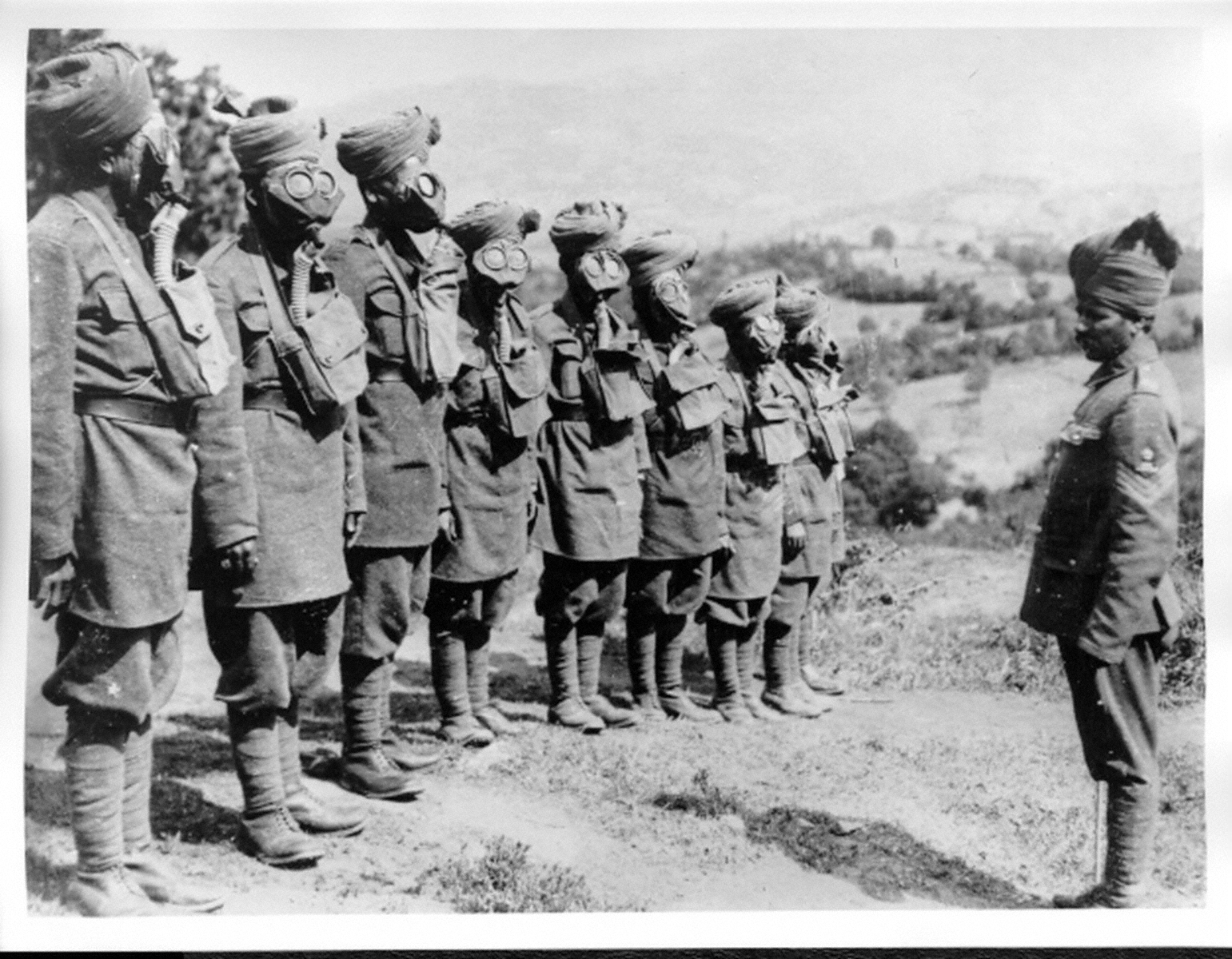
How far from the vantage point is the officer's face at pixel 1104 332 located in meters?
4.86

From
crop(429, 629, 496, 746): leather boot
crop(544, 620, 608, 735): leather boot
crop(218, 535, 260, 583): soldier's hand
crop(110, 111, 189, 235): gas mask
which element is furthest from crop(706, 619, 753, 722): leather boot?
crop(110, 111, 189, 235): gas mask

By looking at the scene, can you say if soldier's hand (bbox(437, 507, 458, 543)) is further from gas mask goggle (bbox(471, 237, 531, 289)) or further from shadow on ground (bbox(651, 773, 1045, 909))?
shadow on ground (bbox(651, 773, 1045, 909))

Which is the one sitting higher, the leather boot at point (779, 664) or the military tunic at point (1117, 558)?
the military tunic at point (1117, 558)

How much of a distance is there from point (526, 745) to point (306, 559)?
3.76ft

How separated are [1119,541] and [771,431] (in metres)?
1.37

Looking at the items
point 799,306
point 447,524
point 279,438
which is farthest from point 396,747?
point 799,306

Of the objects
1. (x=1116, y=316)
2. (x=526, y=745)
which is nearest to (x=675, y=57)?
(x=1116, y=316)

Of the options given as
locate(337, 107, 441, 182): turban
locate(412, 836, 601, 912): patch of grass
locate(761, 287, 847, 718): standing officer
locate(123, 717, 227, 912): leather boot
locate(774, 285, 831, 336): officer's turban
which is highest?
locate(337, 107, 441, 182): turban

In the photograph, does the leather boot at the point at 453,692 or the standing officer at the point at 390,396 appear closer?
the standing officer at the point at 390,396

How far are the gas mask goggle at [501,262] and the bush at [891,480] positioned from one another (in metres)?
1.44

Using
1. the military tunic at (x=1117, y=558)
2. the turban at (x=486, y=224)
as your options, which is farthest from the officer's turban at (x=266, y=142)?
the military tunic at (x=1117, y=558)

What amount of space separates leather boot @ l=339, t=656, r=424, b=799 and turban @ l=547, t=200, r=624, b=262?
1615 millimetres

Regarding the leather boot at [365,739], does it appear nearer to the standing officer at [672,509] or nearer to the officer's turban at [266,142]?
the standing officer at [672,509]

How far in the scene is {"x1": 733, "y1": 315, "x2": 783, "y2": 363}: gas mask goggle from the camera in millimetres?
5426
